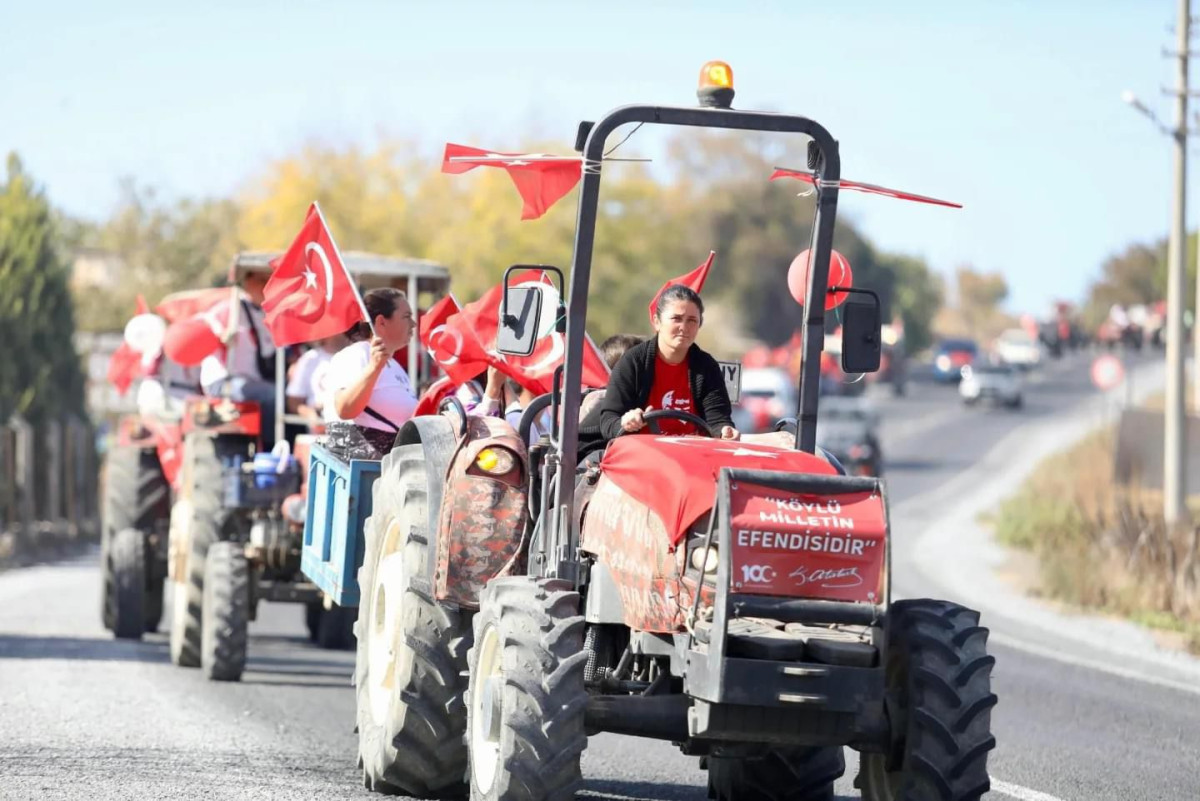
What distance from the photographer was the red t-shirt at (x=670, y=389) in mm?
8875

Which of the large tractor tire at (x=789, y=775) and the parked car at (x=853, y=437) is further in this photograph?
the parked car at (x=853, y=437)

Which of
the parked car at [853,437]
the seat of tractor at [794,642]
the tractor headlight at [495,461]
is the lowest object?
the parked car at [853,437]

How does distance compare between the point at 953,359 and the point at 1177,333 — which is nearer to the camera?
the point at 1177,333

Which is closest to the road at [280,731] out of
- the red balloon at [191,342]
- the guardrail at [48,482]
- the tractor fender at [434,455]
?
the tractor fender at [434,455]

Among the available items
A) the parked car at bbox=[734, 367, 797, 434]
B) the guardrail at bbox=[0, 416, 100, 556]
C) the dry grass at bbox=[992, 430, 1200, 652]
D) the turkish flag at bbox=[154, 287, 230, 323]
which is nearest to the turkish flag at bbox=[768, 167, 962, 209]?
the turkish flag at bbox=[154, 287, 230, 323]

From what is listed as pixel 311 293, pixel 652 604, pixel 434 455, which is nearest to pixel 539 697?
pixel 652 604

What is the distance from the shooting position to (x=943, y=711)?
25.0 ft

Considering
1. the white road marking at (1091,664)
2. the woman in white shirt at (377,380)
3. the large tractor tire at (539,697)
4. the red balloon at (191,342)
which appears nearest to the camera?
the large tractor tire at (539,697)

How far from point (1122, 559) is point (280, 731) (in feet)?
53.5

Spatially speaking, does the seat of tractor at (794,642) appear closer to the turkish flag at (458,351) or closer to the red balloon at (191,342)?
the turkish flag at (458,351)

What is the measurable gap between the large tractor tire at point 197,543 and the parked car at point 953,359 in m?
94.1

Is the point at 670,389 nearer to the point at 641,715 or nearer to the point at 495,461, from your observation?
the point at 495,461

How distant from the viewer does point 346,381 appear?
12.3 meters

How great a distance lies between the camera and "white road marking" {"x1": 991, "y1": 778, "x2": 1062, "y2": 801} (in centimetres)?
994
